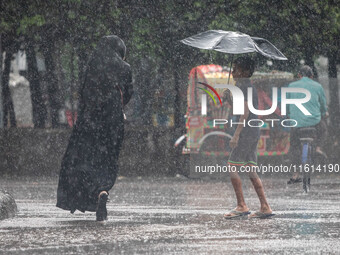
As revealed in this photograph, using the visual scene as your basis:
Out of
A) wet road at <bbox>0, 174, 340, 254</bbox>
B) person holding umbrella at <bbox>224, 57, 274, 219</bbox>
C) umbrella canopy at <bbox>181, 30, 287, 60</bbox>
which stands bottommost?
wet road at <bbox>0, 174, 340, 254</bbox>

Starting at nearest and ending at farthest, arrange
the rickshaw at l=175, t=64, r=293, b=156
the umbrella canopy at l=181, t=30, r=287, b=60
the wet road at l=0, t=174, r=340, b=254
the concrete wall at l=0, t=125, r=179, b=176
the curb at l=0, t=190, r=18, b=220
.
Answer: the wet road at l=0, t=174, r=340, b=254 → the curb at l=0, t=190, r=18, b=220 → the umbrella canopy at l=181, t=30, r=287, b=60 → the rickshaw at l=175, t=64, r=293, b=156 → the concrete wall at l=0, t=125, r=179, b=176

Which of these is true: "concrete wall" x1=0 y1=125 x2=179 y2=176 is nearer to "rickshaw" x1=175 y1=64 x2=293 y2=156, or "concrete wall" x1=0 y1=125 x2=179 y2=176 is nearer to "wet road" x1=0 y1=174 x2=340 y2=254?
"rickshaw" x1=175 y1=64 x2=293 y2=156

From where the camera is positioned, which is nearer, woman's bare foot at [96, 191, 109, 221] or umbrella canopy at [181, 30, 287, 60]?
woman's bare foot at [96, 191, 109, 221]

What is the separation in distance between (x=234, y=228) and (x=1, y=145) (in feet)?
37.7

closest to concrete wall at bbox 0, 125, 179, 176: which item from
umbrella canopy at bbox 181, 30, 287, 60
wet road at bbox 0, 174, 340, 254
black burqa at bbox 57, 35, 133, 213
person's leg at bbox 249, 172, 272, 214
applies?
wet road at bbox 0, 174, 340, 254

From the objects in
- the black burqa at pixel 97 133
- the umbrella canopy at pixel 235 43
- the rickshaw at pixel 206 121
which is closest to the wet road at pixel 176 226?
Answer: the black burqa at pixel 97 133

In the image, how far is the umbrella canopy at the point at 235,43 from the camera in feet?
38.3

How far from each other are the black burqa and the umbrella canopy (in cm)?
196

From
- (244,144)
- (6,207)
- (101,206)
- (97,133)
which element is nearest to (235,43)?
(244,144)

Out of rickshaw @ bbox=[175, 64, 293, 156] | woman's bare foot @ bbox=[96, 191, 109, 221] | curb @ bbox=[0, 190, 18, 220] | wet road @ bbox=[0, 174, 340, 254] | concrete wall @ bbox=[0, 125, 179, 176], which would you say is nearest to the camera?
wet road @ bbox=[0, 174, 340, 254]

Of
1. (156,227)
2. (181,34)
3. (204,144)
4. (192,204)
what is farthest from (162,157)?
(156,227)

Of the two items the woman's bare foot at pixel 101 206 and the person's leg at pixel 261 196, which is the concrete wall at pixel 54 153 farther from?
the woman's bare foot at pixel 101 206

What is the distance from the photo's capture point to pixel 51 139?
20.2m

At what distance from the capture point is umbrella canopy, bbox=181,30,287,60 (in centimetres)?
Result: 1168
